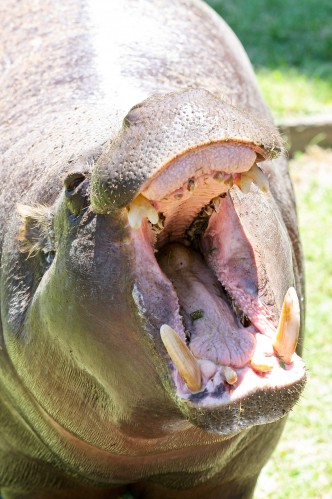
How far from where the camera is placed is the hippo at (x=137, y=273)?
9.04 feet

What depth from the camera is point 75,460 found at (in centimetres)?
363

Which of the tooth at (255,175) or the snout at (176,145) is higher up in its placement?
the snout at (176,145)

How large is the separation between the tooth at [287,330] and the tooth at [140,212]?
412mm

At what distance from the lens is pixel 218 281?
3.11m

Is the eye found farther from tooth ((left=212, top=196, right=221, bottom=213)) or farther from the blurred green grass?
the blurred green grass

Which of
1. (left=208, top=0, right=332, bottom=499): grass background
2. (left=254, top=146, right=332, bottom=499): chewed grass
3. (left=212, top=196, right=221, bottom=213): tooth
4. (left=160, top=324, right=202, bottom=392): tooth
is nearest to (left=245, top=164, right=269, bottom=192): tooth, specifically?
(left=212, top=196, right=221, bottom=213): tooth

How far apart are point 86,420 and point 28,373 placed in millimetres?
235

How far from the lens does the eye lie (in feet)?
9.94

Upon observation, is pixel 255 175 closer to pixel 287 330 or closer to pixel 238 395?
pixel 287 330

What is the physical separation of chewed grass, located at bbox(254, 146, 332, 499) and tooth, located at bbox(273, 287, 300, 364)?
37.3 inches

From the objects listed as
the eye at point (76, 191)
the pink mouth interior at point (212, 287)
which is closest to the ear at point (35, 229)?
the eye at point (76, 191)

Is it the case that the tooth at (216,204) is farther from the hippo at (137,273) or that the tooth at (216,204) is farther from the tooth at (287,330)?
the tooth at (287,330)

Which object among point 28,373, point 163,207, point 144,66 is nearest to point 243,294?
point 163,207

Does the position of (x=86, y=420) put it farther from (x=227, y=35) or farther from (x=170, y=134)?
(x=227, y=35)
